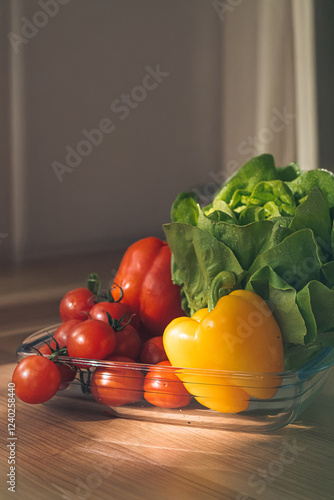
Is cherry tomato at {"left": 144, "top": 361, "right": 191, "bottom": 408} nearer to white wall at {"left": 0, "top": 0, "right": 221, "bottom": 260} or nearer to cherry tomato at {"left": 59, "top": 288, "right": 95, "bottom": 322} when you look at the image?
cherry tomato at {"left": 59, "top": 288, "right": 95, "bottom": 322}

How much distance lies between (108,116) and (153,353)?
2113mm

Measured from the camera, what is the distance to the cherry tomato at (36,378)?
650 millimetres

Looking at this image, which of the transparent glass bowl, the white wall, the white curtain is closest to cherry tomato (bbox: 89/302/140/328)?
the transparent glass bowl

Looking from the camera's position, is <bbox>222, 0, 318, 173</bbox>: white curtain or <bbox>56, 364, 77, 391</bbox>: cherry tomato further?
<bbox>222, 0, 318, 173</bbox>: white curtain

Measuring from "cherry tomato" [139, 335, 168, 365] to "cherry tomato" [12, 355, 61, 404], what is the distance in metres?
0.12

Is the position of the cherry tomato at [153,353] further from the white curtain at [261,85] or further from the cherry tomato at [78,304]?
the white curtain at [261,85]

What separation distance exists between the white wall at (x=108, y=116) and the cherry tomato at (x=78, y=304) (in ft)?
5.00

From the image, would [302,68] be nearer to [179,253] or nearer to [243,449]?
[179,253]

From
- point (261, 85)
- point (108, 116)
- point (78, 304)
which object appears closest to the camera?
point (78, 304)

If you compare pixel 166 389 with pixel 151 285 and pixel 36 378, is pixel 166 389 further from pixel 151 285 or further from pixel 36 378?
pixel 151 285

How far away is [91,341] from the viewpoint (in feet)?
2.19

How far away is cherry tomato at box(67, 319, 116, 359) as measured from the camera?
2.19 ft

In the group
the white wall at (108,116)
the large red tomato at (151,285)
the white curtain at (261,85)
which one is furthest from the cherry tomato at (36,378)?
the white curtain at (261,85)

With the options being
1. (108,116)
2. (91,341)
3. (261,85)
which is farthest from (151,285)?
(261,85)
